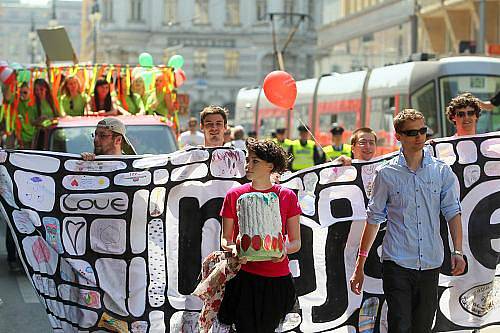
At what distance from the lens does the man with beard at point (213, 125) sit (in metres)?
8.10

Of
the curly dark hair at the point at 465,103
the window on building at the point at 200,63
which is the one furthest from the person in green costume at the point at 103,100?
the window on building at the point at 200,63

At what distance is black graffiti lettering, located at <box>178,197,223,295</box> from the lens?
24.9 ft

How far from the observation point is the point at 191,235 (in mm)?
7680

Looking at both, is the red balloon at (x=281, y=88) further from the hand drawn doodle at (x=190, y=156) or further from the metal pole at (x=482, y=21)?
the metal pole at (x=482, y=21)

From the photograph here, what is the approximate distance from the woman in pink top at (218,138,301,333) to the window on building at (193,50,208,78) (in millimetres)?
88987

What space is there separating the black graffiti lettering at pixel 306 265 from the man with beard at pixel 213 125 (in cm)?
102

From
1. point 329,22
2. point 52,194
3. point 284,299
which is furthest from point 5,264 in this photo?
point 329,22

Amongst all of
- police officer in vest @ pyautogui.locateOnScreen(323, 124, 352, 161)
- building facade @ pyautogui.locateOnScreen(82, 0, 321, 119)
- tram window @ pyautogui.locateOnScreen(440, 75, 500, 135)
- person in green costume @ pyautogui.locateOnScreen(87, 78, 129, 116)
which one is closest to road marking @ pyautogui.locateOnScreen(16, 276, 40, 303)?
person in green costume @ pyautogui.locateOnScreen(87, 78, 129, 116)

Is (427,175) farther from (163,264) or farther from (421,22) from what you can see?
(421,22)

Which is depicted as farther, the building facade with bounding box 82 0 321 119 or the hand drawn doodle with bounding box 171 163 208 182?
the building facade with bounding box 82 0 321 119

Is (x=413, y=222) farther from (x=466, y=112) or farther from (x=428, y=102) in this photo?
(x=428, y=102)

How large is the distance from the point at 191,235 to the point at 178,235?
9 centimetres

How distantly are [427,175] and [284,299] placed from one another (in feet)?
3.97

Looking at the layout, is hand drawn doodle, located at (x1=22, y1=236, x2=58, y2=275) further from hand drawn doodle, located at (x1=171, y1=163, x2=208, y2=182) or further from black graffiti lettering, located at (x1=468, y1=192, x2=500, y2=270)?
black graffiti lettering, located at (x1=468, y1=192, x2=500, y2=270)
